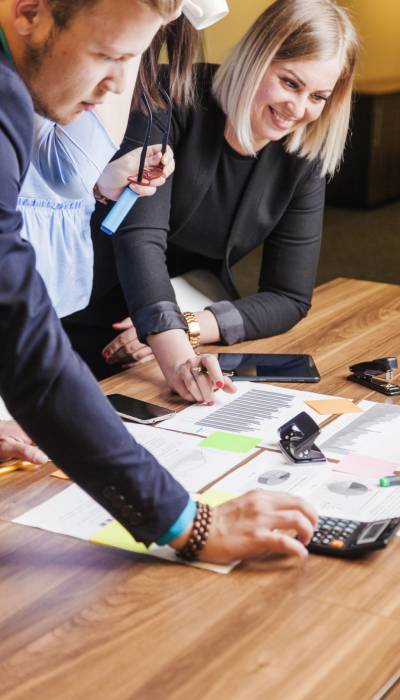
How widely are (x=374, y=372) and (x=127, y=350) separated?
21.7 inches

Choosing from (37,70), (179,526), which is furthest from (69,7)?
(179,526)

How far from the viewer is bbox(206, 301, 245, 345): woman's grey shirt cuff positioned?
203 cm

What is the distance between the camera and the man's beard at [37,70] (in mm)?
996

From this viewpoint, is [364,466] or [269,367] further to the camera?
[269,367]

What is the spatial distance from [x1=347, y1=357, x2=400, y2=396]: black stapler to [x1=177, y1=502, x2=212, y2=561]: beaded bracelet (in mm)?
720

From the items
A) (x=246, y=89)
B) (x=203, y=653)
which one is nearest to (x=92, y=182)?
(x=246, y=89)

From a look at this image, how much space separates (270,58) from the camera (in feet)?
6.46

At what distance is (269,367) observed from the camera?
6.10 feet

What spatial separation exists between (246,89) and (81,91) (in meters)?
1.01

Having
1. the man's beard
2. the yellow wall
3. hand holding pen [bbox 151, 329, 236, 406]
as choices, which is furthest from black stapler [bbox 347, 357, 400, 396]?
the yellow wall

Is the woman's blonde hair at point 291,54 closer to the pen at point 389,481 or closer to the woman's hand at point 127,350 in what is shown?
the woman's hand at point 127,350

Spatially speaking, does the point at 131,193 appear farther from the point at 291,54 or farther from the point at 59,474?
the point at 59,474

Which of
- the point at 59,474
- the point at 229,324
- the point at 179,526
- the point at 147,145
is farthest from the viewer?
the point at 229,324

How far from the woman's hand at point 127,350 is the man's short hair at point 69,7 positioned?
3.45 feet
